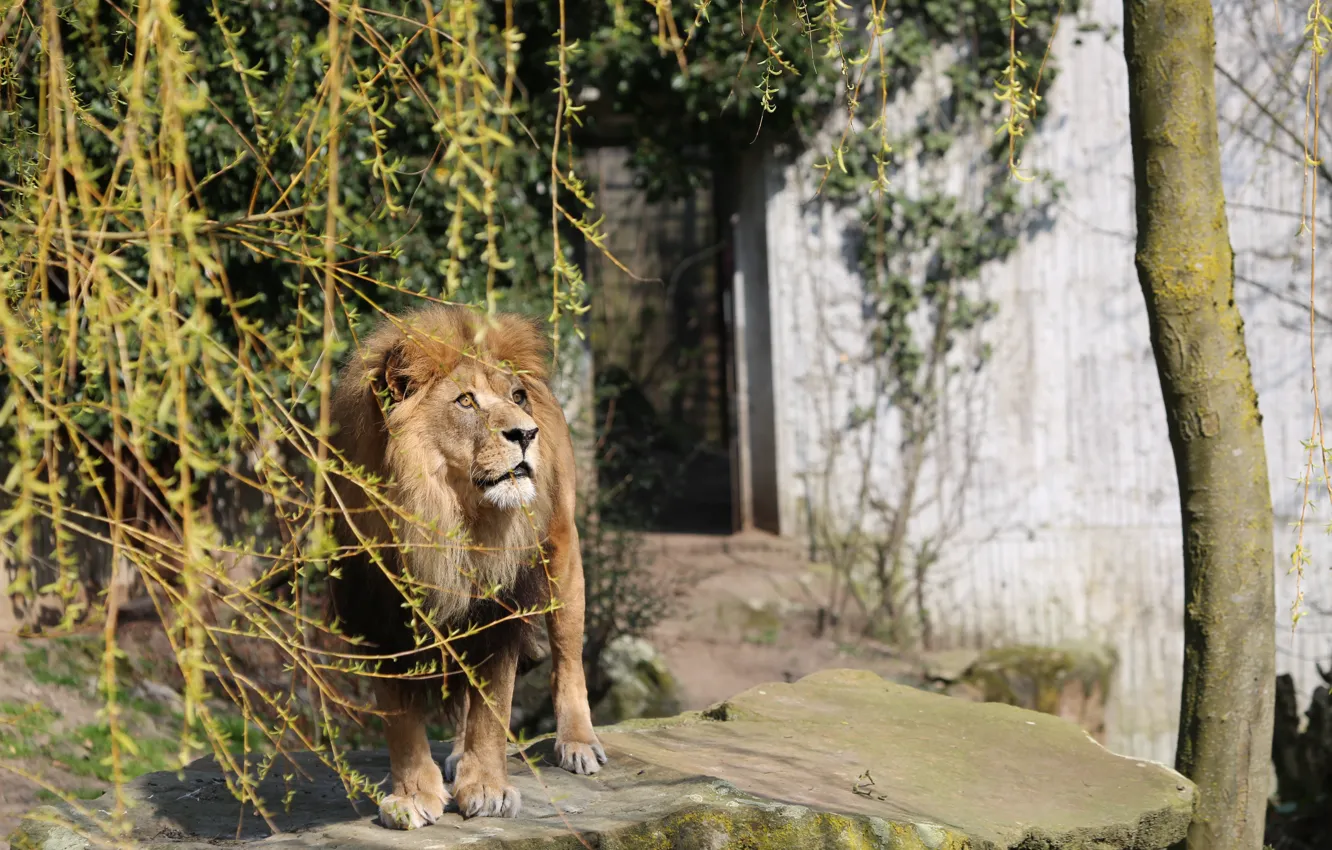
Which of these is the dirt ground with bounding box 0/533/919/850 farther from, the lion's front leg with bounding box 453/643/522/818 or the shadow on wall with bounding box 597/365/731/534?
the lion's front leg with bounding box 453/643/522/818

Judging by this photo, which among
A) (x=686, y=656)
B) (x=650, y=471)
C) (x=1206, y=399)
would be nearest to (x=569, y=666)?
(x=1206, y=399)

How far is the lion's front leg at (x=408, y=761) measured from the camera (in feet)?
11.9

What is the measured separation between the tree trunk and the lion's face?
1.97m

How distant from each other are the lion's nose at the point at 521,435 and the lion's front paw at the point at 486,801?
3.05 ft

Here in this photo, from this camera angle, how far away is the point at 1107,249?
27.9 feet

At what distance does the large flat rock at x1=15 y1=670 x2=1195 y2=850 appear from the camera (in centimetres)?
347

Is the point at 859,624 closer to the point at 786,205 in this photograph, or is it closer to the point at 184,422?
the point at 786,205

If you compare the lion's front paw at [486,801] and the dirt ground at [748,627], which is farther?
the dirt ground at [748,627]

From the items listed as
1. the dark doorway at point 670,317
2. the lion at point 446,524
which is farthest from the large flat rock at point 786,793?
the dark doorway at point 670,317

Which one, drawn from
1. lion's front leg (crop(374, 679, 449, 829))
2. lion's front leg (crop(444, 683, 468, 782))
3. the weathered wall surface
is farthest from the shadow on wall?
lion's front leg (crop(374, 679, 449, 829))

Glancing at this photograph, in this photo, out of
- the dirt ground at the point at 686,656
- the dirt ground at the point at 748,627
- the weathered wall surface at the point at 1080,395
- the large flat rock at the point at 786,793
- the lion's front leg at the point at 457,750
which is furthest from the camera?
the weathered wall surface at the point at 1080,395

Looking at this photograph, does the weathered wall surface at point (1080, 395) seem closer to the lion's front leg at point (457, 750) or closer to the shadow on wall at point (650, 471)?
the shadow on wall at point (650, 471)

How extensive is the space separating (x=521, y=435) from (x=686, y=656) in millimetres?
4764

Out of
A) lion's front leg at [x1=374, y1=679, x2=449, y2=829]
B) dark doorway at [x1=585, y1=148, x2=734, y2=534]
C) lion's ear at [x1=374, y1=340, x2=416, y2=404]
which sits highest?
dark doorway at [x1=585, y1=148, x2=734, y2=534]
